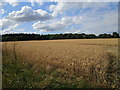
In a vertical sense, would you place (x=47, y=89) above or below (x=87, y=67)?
below

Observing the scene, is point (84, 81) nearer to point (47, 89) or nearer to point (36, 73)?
point (47, 89)

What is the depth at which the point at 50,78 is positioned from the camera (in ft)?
15.8

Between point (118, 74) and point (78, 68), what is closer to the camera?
point (118, 74)

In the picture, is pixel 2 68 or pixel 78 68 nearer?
pixel 78 68

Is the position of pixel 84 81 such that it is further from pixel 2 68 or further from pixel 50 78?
pixel 2 68

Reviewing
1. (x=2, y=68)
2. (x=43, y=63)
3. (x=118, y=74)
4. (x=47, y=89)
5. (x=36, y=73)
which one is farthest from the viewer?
(x=43, y=63)

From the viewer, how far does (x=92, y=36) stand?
65750 millimetres

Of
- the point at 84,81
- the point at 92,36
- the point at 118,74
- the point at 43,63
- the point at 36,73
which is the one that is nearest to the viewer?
the point at 84,81

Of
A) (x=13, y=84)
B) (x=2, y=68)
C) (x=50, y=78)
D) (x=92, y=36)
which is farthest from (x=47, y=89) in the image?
(x=92, y=36)

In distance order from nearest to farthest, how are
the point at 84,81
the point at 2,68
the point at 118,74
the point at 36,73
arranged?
the point at 84,81 < the point at 118,74 < the point at 36,73 < the point at 2,68

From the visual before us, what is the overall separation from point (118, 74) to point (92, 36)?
6240cm

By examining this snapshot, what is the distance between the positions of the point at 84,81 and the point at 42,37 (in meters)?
63.5

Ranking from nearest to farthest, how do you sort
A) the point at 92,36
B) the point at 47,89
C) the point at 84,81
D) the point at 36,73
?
the point at 47,89
the point at 84,81
the point at 36,73
the point at 92,36

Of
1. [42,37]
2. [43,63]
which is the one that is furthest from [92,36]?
[43,63]
